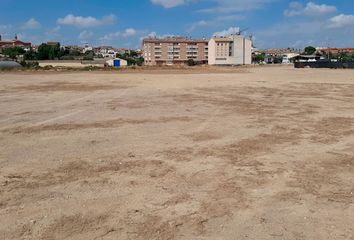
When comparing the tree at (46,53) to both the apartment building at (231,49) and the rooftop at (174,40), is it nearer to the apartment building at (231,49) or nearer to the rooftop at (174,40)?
the rooftop at (174,40)

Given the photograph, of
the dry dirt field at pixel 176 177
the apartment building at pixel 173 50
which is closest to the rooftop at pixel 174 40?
the apartment building at pixel 173 50

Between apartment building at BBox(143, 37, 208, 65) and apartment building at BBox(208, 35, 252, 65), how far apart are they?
7.86 metres

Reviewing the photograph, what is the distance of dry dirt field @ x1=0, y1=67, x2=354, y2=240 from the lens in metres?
5.39

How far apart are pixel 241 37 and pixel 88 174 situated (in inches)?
5353

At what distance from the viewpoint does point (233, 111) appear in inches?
658

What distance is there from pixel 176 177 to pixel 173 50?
142 metres

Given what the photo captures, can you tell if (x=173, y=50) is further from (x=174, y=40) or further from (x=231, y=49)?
(x=231, y=49)

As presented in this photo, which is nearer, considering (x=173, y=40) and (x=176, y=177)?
(x=176, y=177)

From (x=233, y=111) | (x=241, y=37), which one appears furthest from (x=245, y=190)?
→ (x=241, y=37)

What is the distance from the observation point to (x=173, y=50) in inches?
5817

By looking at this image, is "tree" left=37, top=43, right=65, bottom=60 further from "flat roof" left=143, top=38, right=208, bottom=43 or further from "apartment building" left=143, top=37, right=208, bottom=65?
"flat roof" left=143, top=38, right=208, bottom=43

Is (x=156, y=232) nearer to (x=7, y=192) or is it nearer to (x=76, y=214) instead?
(x=76, y=214)

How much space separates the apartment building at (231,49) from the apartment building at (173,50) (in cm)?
786

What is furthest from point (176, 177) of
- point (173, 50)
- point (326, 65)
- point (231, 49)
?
point (173, 50)
